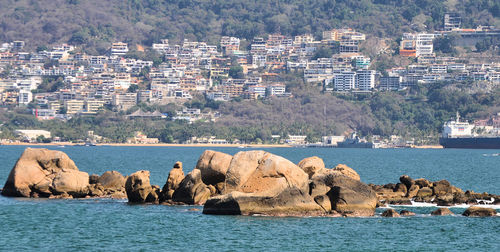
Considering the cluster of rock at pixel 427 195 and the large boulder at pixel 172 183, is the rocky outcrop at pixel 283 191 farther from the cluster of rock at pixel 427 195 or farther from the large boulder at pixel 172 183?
the cluster of rock at pixel 427 195

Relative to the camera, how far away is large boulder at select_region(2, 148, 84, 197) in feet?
164

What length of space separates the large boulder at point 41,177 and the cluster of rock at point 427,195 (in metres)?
14.5

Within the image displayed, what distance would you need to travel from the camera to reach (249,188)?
4119 cm

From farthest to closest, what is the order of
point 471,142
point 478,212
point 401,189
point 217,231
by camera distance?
point 471,142
point 401,189
point 478,212
point 217,231

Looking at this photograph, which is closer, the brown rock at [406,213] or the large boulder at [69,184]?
the brown rock at [406,213]

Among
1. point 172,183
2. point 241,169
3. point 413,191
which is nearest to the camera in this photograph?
point 241,169

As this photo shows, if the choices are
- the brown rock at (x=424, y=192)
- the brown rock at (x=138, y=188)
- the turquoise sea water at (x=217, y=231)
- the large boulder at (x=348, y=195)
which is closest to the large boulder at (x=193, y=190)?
the turquoise sea water at (x=217, y=231)

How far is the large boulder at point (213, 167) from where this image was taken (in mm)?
45469

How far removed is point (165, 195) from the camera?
4712 centimetres

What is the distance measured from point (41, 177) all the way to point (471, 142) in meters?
144

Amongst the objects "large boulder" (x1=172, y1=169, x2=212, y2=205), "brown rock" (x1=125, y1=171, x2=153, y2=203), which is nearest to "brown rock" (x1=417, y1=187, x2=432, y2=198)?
"large boulder" (x1=172, y1=169, x2=212, y2=205)

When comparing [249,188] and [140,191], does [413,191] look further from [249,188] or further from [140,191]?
[140,191]

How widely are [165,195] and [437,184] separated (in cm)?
1371

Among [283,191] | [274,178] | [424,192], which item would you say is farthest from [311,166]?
[424,192]
